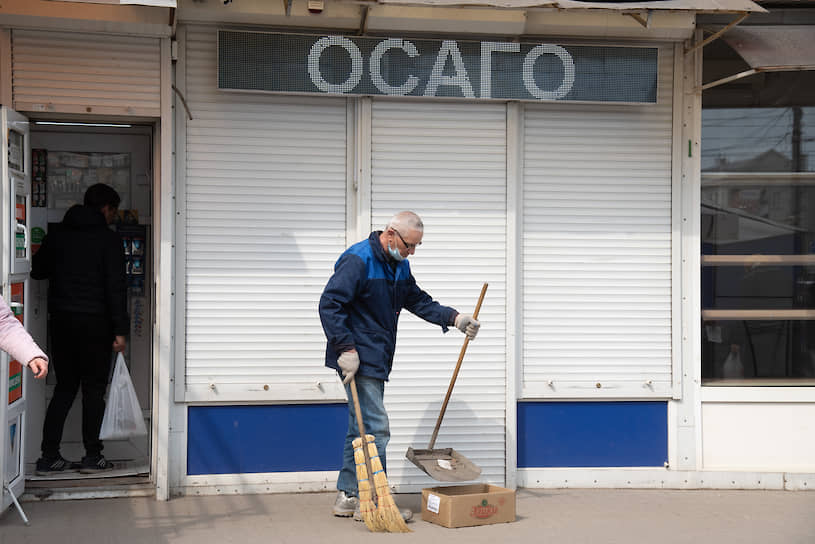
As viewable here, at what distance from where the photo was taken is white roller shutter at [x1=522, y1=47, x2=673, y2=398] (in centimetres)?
686

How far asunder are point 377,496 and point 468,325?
3.81 feet

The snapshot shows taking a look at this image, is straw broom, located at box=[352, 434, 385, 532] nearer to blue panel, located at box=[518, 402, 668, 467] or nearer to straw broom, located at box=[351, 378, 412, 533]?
straw broom, located at box=[351, 378, 412, 533]

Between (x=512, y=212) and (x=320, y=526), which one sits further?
(x=512, y=212)

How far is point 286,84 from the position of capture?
644 centimetres

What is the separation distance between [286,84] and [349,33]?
0.58 metres

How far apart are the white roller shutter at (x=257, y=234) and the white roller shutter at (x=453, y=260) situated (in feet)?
1.47

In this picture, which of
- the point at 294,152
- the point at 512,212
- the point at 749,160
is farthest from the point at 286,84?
the point at 749,160

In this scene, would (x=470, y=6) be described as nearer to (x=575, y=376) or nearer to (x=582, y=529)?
(x=575, y=376)

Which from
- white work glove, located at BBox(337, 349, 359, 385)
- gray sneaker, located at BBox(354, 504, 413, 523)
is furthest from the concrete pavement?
white work glove, located at BBox(337, 349, 359, 385)

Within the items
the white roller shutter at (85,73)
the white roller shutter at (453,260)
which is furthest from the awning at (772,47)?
the white roller shutter at (85,73)

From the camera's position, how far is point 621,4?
6094 mm

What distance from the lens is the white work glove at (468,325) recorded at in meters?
5.91

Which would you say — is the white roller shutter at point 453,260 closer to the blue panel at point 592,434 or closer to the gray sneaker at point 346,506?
the blue panel at point 592,434

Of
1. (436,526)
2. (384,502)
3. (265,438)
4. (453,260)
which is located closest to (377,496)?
(384,502)
